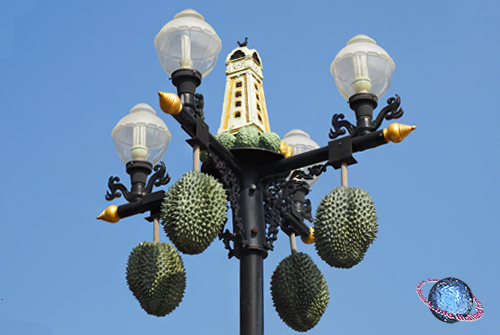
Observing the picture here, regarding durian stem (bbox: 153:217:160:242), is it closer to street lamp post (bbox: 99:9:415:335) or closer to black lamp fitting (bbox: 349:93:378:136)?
street lamp post (bbox: 99:9:415:335)

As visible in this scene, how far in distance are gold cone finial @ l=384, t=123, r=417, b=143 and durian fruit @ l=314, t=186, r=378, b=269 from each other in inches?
24.3

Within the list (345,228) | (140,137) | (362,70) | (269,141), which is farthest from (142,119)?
(345,228)

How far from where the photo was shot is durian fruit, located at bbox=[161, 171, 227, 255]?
5590mm

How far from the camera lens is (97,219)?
7.54 metres

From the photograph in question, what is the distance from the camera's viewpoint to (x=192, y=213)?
18.4 ft

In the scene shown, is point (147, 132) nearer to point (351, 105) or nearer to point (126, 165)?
point (126, 165)

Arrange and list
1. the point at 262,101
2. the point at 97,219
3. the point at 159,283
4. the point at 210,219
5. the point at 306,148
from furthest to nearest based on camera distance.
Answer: the point at 306,148
the point at 262,101
the point at 97,219
the point at 159,283
the point at 210,219

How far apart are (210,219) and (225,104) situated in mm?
2481

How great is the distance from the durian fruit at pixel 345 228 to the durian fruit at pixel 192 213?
0.92m

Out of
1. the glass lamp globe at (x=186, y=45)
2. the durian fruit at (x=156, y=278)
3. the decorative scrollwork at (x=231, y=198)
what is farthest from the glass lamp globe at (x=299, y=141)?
the durian fruit at (x=156, y=278)

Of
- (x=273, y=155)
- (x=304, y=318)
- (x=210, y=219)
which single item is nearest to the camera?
(x=210, y=219)

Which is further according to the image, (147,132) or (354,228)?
(147,132)

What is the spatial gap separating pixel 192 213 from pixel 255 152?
5.17 ft

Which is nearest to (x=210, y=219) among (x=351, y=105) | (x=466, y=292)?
(x=351, y=105)
